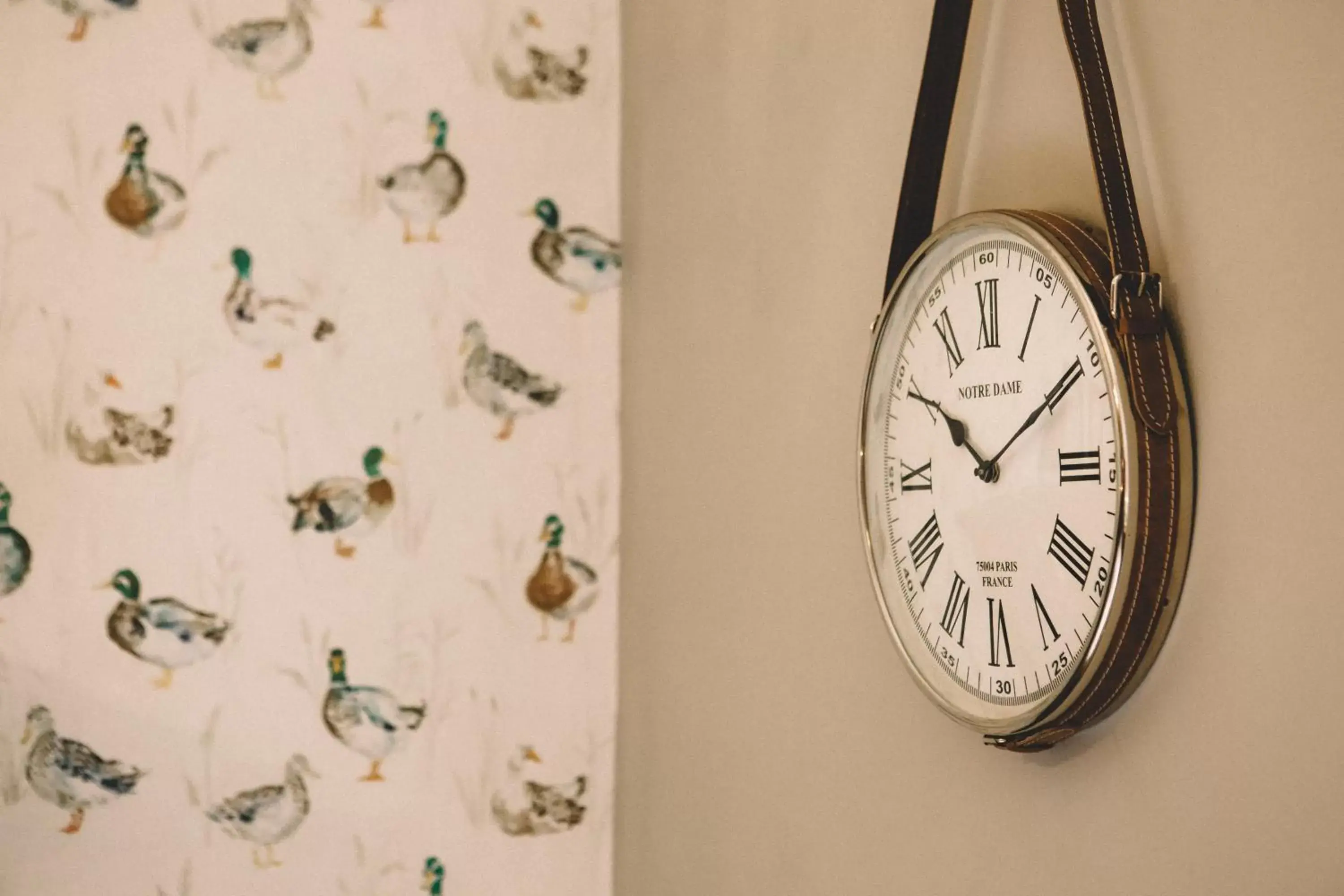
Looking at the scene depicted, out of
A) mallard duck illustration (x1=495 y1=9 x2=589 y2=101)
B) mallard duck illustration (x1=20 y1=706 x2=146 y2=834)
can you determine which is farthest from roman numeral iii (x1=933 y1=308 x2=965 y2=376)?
mallard duck illustration (x1=20 y1=706 x2=146 y2=834)

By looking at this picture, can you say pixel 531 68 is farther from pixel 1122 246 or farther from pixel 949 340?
pixel 1122 246

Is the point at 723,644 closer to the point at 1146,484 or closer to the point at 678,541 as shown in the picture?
the point at 678,541

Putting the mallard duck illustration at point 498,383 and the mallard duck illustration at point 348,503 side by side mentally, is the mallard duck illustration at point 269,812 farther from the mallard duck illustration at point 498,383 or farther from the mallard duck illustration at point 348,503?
the mallard duck illustration at point 498,383

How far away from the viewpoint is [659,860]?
1.55 m

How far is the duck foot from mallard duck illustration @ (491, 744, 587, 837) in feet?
1.81

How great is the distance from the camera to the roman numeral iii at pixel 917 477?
0.87 m

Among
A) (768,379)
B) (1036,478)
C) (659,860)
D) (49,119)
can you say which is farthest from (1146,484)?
(49,119)

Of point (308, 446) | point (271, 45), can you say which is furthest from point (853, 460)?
point (271, 45)

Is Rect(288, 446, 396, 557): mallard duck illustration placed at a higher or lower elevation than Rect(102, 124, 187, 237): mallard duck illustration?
lower

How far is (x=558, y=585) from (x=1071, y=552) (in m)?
1.09

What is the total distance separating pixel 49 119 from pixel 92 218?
14cm

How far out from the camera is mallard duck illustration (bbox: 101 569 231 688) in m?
1.50

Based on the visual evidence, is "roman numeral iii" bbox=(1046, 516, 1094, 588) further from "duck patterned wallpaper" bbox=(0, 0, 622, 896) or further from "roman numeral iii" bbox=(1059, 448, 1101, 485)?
"duck patterned wallpaper" bbox=(0, 0, 622, 896)

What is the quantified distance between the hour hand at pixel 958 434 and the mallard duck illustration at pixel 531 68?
42.6 inches
